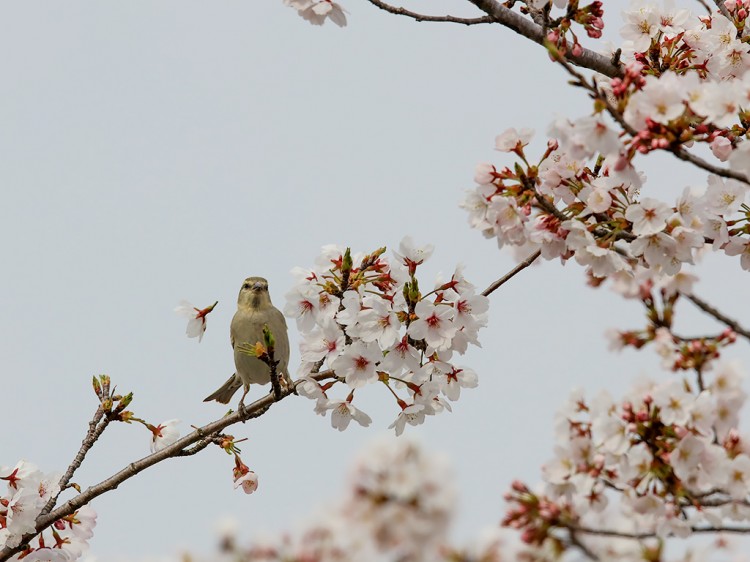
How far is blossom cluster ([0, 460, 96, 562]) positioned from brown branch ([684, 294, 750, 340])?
432 cm

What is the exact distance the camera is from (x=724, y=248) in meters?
4.94

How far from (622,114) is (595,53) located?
1529mm

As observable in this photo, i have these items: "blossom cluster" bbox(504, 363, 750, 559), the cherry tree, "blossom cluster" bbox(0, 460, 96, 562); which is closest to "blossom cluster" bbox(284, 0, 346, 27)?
the cherry tree

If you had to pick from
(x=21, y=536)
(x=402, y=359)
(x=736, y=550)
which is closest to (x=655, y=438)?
(x=402, y=359)

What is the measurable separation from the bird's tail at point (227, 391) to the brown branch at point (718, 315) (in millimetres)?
4160

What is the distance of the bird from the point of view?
300 inches

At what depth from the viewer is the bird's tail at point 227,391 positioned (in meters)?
8.18

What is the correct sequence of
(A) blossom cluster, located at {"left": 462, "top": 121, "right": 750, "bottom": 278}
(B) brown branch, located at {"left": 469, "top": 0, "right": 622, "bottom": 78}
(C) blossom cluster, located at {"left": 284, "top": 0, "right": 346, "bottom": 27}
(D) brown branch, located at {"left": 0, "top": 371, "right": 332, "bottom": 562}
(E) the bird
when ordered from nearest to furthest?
(A) blossom cluster, located at {"left": 462, "top": 121, "right": 750, "bottom": 278}
(C) blossom cluster, located at {"left": 284, "top": 0, "right": 346, "bottom": 27}
(B) brown branch, located at {"left": 469, "top": 0, "right": 622, "bottom": 78}
(D) brown branch, located at {"left": 0, "top": 371, "right": 332, "bottom": 562}
(E) the bird

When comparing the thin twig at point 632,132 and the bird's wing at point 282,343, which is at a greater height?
the bird's wing at point 282,343

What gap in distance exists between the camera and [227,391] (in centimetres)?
826

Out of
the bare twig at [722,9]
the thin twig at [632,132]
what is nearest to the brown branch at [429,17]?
the thin twig at [632,132]

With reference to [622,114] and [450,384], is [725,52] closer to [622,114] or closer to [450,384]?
[622,114]

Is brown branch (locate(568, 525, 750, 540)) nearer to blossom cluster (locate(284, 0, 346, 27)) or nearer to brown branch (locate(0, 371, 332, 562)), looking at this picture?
brown branch (locate(0, 371, 332, 562))

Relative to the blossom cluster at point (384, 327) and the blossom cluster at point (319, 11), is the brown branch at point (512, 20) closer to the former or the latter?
the blossom cluster at point (319, 11)
